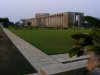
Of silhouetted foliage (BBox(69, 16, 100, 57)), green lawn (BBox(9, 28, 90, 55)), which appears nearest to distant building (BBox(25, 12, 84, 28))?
green lawn (BBox(9, 28, 90, 55))

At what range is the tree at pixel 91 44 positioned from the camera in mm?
3524

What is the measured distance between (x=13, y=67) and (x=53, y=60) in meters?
1.61

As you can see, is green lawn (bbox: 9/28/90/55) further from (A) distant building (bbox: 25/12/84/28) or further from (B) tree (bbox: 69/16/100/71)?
(A) distant building (bbox: 25/12/84/28)

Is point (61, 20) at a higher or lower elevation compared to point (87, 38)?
lower

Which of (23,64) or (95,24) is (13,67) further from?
(95,24)

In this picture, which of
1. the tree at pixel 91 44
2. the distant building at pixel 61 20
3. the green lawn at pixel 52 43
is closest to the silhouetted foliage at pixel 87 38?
the tree at pixel 91 44

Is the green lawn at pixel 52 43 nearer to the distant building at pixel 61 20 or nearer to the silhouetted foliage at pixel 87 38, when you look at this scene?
the silhouetted foliage at pixel 87 38

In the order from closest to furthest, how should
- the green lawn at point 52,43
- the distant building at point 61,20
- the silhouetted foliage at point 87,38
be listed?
the silhouetted foliage at point 87,38 → the green lawn at point 52,43 → the distant building at point 61,20

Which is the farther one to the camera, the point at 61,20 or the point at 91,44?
the point at 61,20

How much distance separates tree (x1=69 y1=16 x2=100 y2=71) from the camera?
3524mm

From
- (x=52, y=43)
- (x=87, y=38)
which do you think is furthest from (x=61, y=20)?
(x=87, y=38)

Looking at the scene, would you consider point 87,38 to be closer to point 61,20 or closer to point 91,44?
point 91,44

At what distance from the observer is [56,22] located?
4646 inches

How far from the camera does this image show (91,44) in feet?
13.7
